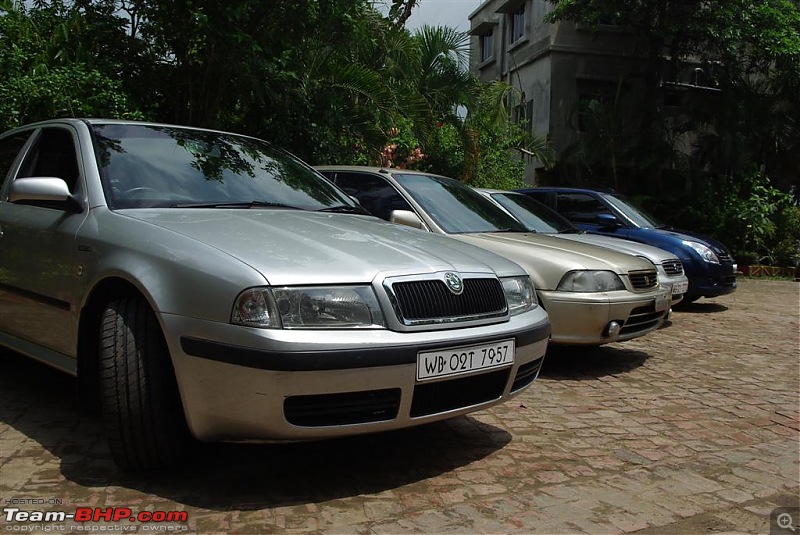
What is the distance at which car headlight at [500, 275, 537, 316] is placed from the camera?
11.8ft

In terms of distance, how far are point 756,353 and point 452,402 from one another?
508cm

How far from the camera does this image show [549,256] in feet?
18.3

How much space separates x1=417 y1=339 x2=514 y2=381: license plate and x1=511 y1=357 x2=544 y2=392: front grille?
0.68 feet

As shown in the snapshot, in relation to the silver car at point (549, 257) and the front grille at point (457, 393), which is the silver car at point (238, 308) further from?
the silver car at point (549, 257)

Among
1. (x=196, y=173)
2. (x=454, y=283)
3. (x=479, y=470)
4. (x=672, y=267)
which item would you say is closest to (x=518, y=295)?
(x=454, y=283)

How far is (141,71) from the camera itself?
9.38 metres

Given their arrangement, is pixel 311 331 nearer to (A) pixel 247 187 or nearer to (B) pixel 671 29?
(A) pixel 247 187

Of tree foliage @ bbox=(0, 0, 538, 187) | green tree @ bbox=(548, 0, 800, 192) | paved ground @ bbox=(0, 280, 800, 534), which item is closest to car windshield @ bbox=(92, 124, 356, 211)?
paved ground @ bbox=(0, 280, 800, 534)

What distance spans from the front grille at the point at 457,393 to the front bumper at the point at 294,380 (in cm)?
1

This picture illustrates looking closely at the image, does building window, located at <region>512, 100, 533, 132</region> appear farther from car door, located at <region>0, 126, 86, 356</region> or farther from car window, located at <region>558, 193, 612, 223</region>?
car door, located at <region>0, 126, 86, 356</region>

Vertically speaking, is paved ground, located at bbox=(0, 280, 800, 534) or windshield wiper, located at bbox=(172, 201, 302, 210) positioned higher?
windshield wiper, located at bbox=(172, 201, 302, 210)

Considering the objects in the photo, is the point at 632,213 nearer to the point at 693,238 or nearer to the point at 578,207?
the point at 578,207

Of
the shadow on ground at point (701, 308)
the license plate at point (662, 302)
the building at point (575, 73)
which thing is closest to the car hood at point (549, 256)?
the license plate at point (662, 302)

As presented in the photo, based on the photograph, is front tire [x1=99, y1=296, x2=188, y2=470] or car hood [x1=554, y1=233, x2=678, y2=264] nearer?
front tire [x1=99, y1=296, x2=188, y2=470]
